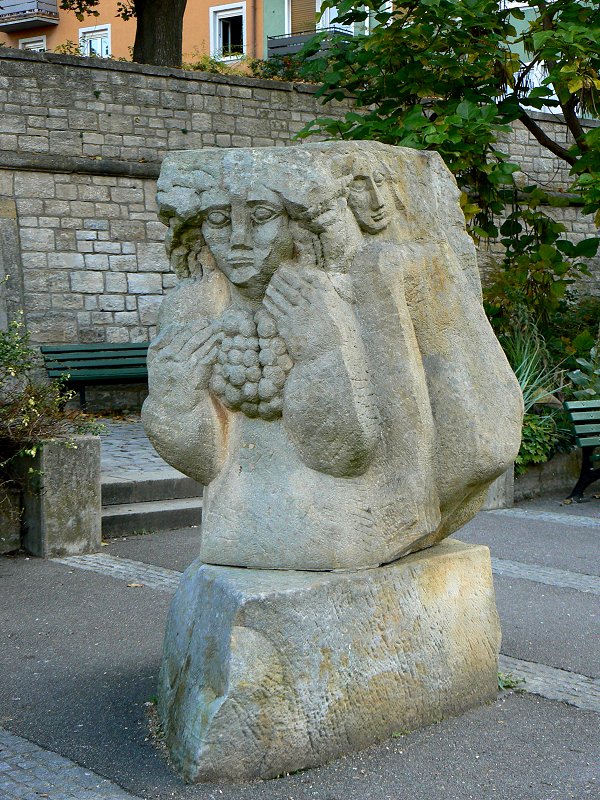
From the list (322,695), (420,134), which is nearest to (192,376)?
(322,695)

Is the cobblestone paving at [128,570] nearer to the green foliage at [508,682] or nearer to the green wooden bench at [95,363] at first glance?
the green foliage at [508,682]

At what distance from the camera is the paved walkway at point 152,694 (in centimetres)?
333

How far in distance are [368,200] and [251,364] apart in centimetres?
66

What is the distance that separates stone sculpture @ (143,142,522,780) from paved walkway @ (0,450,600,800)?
0.46 ft

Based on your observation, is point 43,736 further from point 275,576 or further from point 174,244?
point 174,244

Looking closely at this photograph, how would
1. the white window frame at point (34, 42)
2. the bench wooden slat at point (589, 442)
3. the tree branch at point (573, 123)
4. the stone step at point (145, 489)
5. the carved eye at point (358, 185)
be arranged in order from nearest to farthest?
the carved eye at point (358, 185) → the stone step at point (145, 489) → the bench wooden slat at point (589, 442) → the tree branch at point (573, 123) → the white window frame at point (34, 42)

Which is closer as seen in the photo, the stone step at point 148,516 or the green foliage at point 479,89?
the stone step at point 148,516

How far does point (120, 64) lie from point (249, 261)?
10627 mm

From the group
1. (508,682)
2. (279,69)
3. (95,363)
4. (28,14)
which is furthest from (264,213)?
(28,14)

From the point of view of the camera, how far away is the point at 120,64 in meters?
13.3

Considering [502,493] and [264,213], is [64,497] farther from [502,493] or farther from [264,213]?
[502,493]

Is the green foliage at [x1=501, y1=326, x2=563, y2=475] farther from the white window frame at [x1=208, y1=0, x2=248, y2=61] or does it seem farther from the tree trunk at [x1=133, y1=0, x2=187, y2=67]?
the white window frame at [x1=208, y1=0, x2=248, y2=61]

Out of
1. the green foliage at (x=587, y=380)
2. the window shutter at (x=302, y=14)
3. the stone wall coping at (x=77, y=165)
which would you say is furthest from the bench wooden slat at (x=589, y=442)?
the window shutter at (x=302, y=14)

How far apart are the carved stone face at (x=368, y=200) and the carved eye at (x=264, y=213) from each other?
0.87 feet
